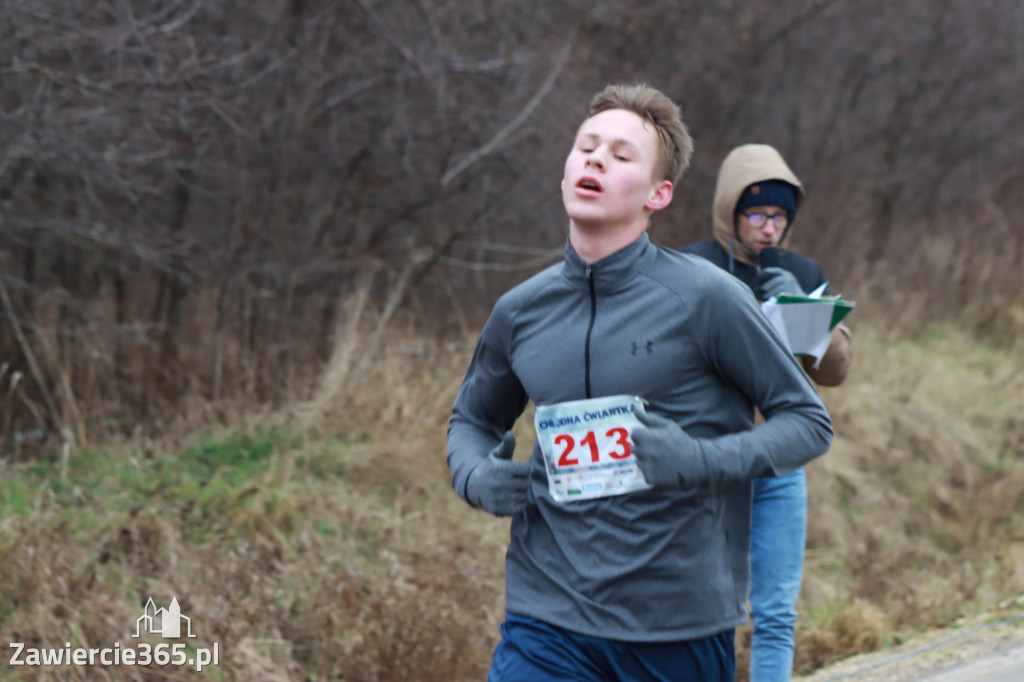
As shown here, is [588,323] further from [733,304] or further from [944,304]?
[944,304]

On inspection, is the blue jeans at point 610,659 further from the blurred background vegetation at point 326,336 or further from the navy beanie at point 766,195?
the blurred background vegetation at point 326,336

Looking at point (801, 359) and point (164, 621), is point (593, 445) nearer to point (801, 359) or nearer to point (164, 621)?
point (801, 359)

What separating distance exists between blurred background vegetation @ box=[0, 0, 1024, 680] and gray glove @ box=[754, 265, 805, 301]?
214 cm

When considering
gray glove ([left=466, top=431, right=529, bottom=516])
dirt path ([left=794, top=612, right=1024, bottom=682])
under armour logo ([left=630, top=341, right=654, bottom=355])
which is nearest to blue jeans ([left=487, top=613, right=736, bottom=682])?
gray glove ([left=466, top=431, right=529, bottom=516])

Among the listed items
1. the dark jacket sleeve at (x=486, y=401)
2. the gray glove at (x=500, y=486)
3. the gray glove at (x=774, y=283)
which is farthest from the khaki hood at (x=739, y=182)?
the gray glove at (x=500, y=486)

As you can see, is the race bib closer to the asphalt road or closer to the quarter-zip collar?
the quarter-zip collar

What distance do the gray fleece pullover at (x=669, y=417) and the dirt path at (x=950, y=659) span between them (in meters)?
2.88

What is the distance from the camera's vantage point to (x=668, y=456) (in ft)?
7.60

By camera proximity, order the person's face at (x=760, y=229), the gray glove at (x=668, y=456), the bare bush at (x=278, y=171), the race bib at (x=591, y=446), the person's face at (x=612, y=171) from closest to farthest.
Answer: the gray glove at (x=668, y=456)
the race bib at (x=591, y=446)
the person's face at (x=612, y=171)
the person's face at (x=760, y=229)
the bare bush at (x=278, y=171)

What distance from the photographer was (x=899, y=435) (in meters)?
10.0

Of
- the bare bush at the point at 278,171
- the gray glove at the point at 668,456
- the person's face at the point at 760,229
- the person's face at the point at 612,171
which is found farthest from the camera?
the bare bush at the point at 278,171

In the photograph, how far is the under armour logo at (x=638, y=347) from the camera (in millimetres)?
2434

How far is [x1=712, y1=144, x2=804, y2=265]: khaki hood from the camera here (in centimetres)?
442

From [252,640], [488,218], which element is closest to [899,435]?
[488,218]
